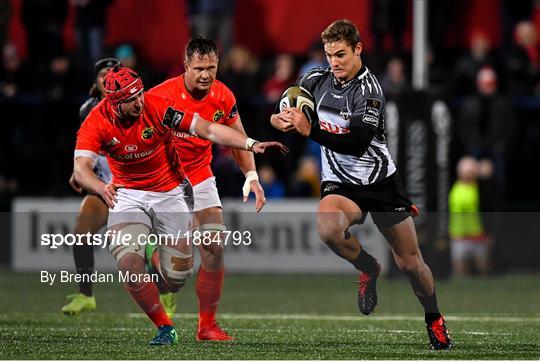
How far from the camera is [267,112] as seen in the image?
20109 millimetres

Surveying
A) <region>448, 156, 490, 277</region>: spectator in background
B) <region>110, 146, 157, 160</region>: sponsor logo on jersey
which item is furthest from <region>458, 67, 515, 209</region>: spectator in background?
<region>110, 146, 157, 160</region>: sponsor logo on jersey

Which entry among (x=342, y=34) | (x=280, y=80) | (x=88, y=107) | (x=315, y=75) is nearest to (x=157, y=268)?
(x=88, y=107)

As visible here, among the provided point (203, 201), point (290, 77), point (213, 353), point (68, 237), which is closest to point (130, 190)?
point (203, 201)

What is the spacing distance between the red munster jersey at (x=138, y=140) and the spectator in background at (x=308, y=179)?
856cm

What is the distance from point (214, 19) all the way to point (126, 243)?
31.6ft

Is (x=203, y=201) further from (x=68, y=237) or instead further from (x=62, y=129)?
(x=62, y=129)

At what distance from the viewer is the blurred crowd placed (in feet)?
64.7

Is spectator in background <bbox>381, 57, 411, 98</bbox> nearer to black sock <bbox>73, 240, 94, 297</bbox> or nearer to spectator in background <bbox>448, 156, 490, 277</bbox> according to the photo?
spectator in background <bbox>448, 156, 490, 277</bbox>

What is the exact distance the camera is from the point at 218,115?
11.6 meters

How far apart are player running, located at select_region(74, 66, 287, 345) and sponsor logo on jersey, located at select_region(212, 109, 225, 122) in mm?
403

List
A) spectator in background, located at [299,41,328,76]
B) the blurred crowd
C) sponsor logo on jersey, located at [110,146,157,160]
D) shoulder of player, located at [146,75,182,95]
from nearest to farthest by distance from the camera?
sponsor logo on jersey, located at [110,146,157,160] < shoulder of player, located at [146,75,182,95] < spectator in background, located at [299,41,328,76] < the blurred crowd

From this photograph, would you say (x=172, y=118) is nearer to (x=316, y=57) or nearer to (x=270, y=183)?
(x=316, y=57)

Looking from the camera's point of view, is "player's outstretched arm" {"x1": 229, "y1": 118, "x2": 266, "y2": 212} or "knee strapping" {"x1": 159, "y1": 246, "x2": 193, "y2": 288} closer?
"player's outstretched arm" {"x1": 229, "y1": 118, "x2": 266, "y2": 212}

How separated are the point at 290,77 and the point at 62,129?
10.7 ft
